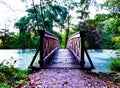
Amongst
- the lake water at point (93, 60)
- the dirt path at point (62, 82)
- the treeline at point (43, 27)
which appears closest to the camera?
the dirt path at point (62, 82)

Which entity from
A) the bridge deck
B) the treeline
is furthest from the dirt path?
the treeline

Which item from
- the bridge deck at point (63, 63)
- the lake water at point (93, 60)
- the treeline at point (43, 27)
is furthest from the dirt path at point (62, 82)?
the treeline at point (43, 27)

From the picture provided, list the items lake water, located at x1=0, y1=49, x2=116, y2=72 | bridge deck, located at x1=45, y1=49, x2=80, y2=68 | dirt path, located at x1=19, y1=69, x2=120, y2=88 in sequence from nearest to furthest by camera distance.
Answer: dirt path, located at x1=19, y1=69, x2=120, y2=88 → bridge deck, located at x1=45, y1=49, x2=80, y2=68 → lake water, located at x1=0, y1=49, x2=116, y2=72

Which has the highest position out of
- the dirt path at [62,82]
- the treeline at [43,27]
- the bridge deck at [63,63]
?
the treeline at [43,27]

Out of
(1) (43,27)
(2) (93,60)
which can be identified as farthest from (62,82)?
(1) (43,27)

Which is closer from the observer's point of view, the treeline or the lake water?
the lake water

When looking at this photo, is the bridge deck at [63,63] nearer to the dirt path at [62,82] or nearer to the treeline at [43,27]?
the dirt path at [62,82]

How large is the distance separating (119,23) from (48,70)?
2.73 m

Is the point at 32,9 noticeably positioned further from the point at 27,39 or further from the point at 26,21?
the point at 27,39

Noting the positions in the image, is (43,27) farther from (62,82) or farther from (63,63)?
(62,82)

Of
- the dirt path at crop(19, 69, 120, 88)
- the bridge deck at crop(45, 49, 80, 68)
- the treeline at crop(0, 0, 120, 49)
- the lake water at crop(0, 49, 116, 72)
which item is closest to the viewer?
the dirt path at crop(19, 69, 120, 88)

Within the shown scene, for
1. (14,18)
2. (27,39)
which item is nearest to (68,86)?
(27,39)

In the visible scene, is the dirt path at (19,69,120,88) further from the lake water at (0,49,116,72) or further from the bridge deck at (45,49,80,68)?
the lake water at (0,49,116,72)

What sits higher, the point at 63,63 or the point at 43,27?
the point at 43,27
